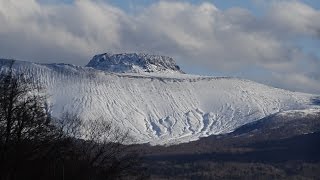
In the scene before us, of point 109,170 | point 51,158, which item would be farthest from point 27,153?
point 109,170

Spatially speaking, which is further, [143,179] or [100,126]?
[100,126]

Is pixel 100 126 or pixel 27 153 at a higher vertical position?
pixel 100 126

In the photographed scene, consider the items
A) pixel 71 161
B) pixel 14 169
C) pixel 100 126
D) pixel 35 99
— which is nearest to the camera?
pixel 14 169

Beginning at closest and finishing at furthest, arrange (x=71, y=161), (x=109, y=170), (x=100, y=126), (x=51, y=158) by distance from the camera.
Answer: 1. (x=51, y=158)
2. (x=71, y=161)
3. (x=109, y=170)
4. (x=100, y=126)

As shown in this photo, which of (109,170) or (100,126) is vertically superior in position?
(100,126)

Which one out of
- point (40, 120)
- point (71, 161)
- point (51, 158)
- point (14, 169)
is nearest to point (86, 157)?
point (71, 161)

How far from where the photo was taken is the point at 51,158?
52.0 meters

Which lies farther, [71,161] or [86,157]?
[86,157]

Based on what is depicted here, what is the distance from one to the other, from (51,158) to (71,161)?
496 centimetres

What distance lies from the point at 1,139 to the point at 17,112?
164 cm

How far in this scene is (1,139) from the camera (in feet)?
145

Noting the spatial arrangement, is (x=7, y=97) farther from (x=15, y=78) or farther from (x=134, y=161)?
(x=134, y=161)

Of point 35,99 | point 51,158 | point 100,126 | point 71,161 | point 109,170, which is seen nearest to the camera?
point 35,99

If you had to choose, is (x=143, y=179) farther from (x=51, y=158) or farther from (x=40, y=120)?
(x=40, y=120)
